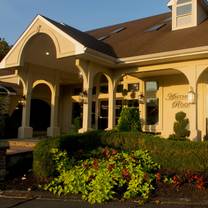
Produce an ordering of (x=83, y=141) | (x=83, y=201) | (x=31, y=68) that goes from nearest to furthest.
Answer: (x=83, y=201) < (x=83, y=141) < (x=31, y=68)

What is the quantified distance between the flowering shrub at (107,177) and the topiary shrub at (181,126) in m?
5.45

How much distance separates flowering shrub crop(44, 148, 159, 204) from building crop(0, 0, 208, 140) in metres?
5.49

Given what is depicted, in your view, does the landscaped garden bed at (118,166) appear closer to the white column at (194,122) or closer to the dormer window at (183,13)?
the white column at (194,122)

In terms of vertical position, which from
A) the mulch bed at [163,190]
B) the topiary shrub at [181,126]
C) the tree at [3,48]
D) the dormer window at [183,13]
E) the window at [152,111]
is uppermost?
the tree at [3,48]

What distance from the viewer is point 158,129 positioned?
617 inches

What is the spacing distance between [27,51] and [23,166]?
7366 millimetres

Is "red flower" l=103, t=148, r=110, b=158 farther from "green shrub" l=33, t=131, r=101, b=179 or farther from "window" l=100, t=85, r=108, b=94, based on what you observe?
"window" l=100, t=85, r=108, b=94

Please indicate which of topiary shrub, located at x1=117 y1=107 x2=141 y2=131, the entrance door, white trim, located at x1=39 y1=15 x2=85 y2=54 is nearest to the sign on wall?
topiary shrub, located at x1=117 y1=107 x2=141 y2=131

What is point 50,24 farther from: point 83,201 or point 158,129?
point 83,201

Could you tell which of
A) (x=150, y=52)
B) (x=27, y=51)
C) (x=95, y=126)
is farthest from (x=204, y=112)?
(x=27, y=51)

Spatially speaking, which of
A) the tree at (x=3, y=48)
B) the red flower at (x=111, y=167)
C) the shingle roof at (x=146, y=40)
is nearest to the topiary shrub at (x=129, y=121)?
the shingle roof at (x=146, y=40)

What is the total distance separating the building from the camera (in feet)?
42.5

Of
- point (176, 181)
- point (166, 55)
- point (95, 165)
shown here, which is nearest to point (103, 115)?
point (166, 55)

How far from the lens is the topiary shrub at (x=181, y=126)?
1312cm
